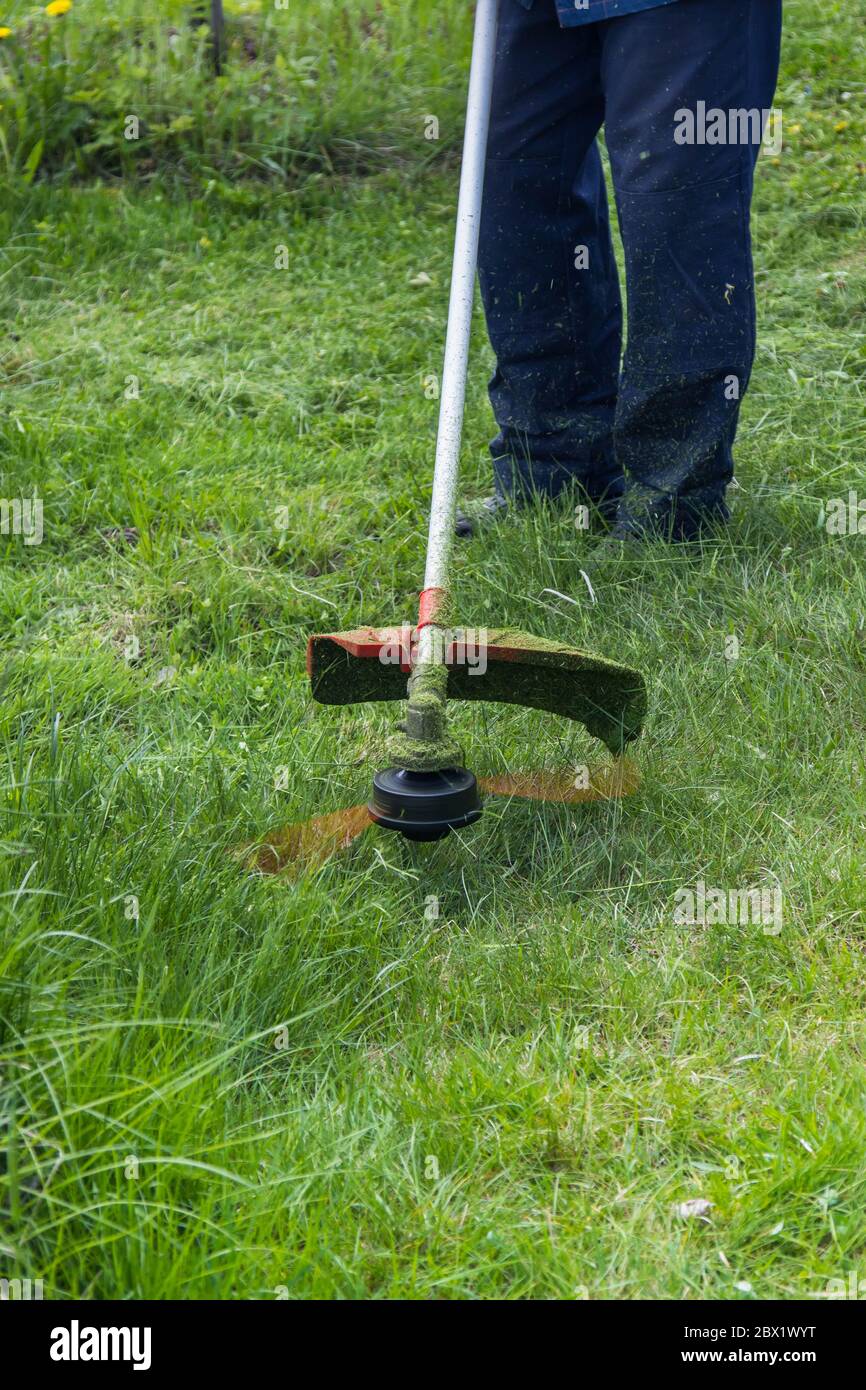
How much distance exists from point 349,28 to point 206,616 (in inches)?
153

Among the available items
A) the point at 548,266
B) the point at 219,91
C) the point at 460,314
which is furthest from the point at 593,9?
the point at 219,91

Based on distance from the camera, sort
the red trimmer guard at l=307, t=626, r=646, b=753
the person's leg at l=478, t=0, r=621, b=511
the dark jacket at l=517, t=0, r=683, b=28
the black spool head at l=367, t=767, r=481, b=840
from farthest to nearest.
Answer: the person's leg at l=478, t=0, r=621, b=511, the dark jacket at l=517, t=0, r=683, b=28, the red trimmer guard at l=307, t=626, r=646, b=753, the black spool head at l=367, t=767, r=481, b=840

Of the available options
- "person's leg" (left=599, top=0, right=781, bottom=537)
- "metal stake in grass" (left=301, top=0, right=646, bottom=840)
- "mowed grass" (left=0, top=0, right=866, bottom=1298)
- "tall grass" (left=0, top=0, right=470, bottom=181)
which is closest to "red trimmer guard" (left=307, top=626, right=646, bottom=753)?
"metal stake in grass" (left=301, top=0, right=646, bottom=840)

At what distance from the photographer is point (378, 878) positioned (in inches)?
91.1

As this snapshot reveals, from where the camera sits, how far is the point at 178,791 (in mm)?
2361

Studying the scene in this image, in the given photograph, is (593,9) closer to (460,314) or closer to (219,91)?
(460,314)

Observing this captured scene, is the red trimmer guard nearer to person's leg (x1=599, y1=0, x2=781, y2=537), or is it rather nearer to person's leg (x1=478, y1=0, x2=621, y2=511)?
person's leg (x1=599, y1=0, x2=781, y2=537)

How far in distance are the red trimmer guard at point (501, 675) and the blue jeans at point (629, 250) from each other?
3.13 feet

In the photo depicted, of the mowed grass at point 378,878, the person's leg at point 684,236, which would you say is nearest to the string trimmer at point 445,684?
the mowed grass at point 378,878

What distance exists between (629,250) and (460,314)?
2.12ft

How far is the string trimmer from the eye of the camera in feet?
7.20

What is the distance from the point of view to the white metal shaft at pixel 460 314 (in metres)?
2.47

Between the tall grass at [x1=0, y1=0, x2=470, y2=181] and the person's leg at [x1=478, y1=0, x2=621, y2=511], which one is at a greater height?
the tall grass at [x1=0, y1=0, x2=470, y2=181]
